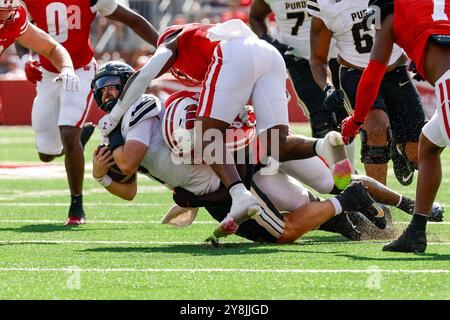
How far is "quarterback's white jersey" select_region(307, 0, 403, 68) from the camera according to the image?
26.3 feet

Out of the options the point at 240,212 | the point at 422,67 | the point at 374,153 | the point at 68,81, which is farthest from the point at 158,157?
the point at 374,153

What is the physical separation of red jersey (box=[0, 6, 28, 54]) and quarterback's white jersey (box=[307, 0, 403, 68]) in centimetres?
199

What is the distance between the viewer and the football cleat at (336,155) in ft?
20.5

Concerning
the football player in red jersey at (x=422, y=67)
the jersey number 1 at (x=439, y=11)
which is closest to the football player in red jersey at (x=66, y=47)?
the football player in red jersey at (x=422, y=67)

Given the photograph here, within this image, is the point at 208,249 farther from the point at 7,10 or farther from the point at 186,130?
the point at 7,10

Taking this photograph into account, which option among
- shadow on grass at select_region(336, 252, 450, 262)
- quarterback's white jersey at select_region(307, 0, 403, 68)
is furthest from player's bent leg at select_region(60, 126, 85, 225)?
shadow on grass at select_region(336, 252, 450, 262)

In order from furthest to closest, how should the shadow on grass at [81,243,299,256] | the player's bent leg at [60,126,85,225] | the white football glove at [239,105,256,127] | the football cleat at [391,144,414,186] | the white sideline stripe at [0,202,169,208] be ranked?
1. the white sideline stripe at [0,202,169,208]
2. the player's bent leg at [60,126,85,225]
3. the football cleat at [391,144,414,186]
4. the white football glove at [239,105,256,127]
5. the shadow on grass at [81,243,299,256]

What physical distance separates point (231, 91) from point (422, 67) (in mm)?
1137

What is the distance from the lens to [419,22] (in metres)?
5.91

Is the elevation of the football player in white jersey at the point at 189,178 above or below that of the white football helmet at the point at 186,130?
below

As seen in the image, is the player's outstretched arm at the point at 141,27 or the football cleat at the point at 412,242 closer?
the football cleat at the point at 412,242

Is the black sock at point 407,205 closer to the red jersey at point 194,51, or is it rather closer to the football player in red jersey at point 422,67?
the football player in red jersey at point 422,67

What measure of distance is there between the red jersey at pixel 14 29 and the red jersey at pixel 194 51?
105 centimetres

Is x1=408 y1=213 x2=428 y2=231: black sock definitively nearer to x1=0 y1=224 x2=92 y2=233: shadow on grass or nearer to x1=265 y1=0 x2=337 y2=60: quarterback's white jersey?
x1=0 y1=224 x2=92 y2=233: shadow on grass
